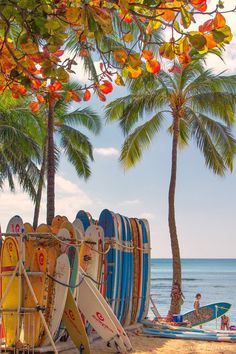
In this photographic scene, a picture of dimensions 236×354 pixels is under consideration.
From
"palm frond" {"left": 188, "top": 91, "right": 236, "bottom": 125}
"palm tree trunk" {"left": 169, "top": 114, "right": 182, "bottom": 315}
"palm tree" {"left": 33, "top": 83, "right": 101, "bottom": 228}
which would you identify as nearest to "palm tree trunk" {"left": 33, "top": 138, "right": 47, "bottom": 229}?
"palm tree" {"left": 33, "top": 83, "right": 101, "bottom": 228}

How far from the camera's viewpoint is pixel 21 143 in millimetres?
23750

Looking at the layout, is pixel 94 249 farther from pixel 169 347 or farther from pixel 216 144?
pixel 216 144

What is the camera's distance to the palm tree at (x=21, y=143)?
912 inches

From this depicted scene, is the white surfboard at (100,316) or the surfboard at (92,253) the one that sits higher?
the surfboard at (92,253)

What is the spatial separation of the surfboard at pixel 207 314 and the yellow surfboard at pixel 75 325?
30.3 feet

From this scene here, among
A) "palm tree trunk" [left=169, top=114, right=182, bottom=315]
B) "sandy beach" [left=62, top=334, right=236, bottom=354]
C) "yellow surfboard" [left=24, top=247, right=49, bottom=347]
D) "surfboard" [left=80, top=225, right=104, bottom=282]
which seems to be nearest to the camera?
"yellow surfboard" [left=24, top=247, right=49, bottom=347]

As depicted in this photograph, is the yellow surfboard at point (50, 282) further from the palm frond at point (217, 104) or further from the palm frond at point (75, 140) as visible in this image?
the palm frond at point (75, 140)

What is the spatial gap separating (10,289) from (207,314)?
34.1ft

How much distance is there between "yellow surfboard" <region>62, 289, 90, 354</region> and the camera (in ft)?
27.3

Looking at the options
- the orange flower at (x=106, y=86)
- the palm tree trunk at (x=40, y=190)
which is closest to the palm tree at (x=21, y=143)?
the palm tree trunk at (x=40, y=190)

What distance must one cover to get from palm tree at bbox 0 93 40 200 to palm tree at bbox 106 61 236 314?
4.51m

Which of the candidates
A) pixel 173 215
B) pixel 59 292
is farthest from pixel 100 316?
pixel 173 215

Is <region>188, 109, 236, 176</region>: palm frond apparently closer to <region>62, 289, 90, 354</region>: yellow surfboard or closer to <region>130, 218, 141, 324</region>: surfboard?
<region>130, 218, 141, 324</region>: surfboard

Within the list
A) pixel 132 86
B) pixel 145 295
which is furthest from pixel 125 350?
pixel 132 86
